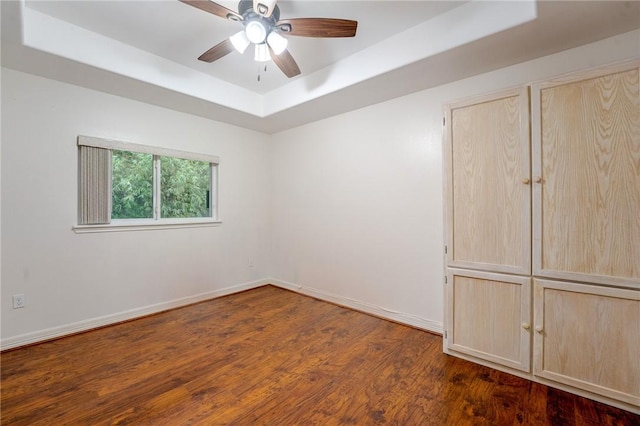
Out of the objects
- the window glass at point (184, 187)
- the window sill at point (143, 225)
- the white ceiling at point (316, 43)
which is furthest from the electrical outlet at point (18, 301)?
the white ceiling at point (316, 43)

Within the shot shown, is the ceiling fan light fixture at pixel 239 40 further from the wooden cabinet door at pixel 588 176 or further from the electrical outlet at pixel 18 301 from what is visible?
the electrical outlet at pixel 18 301

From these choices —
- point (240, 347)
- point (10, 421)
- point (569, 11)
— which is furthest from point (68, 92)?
point (569, 11)

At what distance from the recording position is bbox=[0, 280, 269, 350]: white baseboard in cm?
248

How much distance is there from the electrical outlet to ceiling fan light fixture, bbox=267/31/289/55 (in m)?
3.04

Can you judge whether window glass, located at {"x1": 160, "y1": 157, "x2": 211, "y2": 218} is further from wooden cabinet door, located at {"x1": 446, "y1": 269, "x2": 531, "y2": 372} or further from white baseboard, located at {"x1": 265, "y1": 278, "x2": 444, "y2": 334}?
wooden cabinet door, located at {"x1": 446, "y1": 269, "x2": 531, "y2": 372}

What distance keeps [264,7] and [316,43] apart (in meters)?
0.88

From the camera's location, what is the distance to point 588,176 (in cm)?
179

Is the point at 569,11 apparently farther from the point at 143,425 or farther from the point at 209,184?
the point at 209,184

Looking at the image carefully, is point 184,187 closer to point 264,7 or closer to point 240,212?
point 240,212

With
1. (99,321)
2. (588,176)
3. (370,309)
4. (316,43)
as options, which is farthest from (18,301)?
(588,176)

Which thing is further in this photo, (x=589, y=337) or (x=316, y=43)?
(x=316, y=43)

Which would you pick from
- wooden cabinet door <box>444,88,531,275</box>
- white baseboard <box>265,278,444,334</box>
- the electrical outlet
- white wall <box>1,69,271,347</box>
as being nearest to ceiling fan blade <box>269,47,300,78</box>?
wooden cabinet door <box>444,88,531,275</box>

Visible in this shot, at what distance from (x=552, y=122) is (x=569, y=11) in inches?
25.7

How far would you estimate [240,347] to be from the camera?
2482 millimetres
